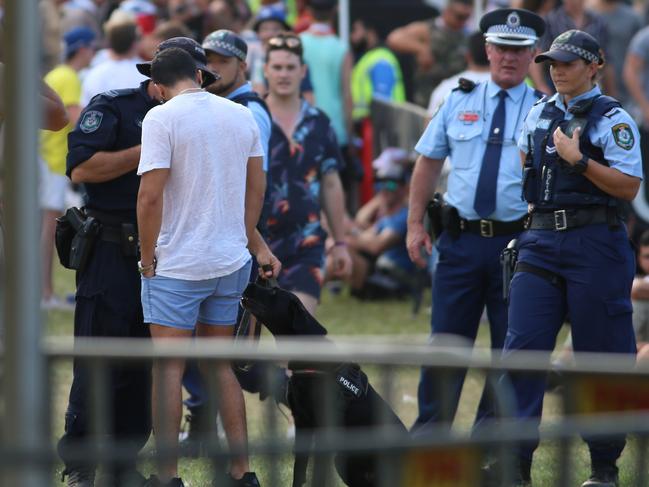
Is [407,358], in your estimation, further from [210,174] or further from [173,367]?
[210,174]

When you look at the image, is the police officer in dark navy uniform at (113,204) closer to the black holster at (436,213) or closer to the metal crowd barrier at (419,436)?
the black holster at (436,213)

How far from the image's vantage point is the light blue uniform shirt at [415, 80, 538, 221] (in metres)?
6.63

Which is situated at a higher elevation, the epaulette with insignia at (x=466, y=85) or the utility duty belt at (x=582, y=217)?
the epaulette with insignia at (x=466, y=85)

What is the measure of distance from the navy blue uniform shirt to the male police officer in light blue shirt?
1.55m

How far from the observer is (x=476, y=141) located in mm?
6688

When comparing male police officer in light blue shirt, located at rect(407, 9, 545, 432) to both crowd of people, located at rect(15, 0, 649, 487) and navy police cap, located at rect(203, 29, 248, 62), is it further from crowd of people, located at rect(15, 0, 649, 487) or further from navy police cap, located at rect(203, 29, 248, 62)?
navy police cap, located at rect(203, 29, 248, 62)

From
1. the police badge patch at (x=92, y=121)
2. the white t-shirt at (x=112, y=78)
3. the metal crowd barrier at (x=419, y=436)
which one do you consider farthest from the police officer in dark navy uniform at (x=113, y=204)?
the white t-shirt at (x=112, y=78)

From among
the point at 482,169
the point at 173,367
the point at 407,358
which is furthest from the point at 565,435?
the point at 482,169

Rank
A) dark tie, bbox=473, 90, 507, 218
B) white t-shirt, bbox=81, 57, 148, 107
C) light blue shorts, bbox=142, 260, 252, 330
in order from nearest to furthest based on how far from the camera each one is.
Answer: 1. light blue shorts, bbox=142, 260, 252, 330
2. dark tie, bbox=473, 90, 507, 218
3. white t-shirt, bbox=81, 57, 148, 107

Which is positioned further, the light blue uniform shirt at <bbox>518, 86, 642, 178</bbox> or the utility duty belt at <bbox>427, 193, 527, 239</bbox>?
the utility duty belt at <bbox>427, 193, 527, 239</bbox>

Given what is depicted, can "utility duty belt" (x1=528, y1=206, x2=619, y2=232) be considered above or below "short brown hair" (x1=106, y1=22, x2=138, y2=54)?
above

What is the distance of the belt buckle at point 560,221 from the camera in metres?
6.00

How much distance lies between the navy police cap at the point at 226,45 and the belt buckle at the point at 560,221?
1803mm

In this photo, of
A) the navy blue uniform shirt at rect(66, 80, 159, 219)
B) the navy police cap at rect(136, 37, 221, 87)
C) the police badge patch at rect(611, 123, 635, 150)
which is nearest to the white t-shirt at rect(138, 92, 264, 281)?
the navy police cap at rect(136, 37, 221, 87)
